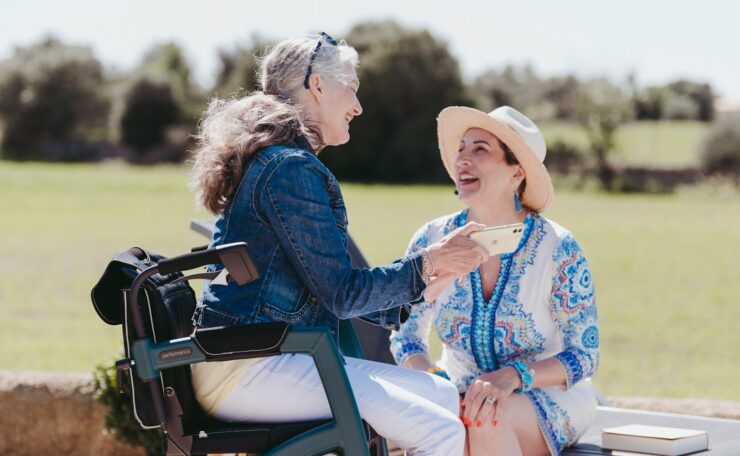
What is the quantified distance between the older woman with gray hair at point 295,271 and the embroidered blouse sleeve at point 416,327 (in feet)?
2.81

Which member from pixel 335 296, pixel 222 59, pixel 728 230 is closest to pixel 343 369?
pixel 335 296

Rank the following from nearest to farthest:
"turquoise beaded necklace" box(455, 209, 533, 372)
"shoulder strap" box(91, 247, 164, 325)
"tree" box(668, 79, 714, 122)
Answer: "shoulder strap" box(91, 247, 164, 325), "turquoise beaded necklace" box(455, 209, 533, 372), "tree" box(668, 79, 714, 122)

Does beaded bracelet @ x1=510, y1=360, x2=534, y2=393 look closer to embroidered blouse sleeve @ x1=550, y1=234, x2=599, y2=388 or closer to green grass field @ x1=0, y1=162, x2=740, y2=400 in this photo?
embroidered blouse sleeve @ x1=550, y1=234, x2=599, y2=388

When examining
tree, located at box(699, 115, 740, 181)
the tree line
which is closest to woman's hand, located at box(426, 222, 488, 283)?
the tree line

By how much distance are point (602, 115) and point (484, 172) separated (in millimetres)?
46616

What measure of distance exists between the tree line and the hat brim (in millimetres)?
38158

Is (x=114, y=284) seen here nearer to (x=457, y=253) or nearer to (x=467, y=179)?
(x=457, y=253)

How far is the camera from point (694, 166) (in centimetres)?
4347

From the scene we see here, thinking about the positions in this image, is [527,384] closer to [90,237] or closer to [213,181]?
[213,181]

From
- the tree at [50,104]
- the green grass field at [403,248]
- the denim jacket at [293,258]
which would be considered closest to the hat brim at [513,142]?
the denim jacket at [293,258]

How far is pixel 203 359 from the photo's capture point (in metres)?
2.46

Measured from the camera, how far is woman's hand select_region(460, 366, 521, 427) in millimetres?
3109

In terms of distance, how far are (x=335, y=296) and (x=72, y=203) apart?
97.8ft

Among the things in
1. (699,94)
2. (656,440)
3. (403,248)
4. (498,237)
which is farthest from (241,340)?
(699,94)
